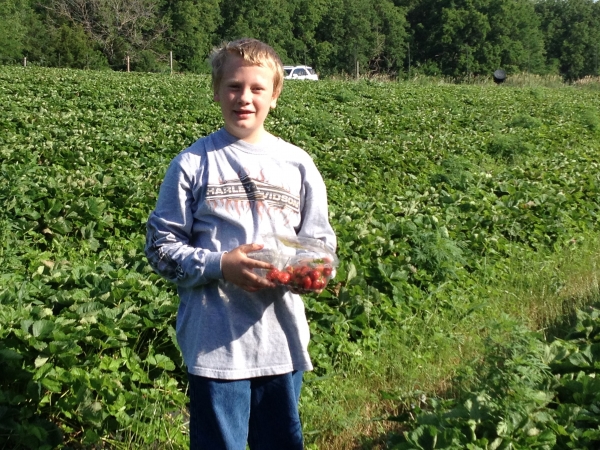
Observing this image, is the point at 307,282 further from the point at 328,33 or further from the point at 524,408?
the point at 328,33

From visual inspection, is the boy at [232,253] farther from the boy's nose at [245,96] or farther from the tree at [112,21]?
the tree at [112,21]

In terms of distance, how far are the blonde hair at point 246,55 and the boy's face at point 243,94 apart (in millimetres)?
16

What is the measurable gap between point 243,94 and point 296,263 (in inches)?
22.9

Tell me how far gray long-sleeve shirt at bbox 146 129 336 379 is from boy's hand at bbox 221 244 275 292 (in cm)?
5

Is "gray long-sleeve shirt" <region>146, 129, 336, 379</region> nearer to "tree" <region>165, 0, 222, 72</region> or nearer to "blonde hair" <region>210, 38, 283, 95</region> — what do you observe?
"blonde hair" <region>210, 38, 283, 95</region>

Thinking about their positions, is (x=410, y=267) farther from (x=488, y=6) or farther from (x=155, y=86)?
(x=488, y=6)

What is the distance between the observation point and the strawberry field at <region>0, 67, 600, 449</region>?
3.22 m

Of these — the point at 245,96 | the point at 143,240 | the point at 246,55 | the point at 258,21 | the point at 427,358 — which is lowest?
the point at 427,358

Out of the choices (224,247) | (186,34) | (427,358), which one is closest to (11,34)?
(186,34)

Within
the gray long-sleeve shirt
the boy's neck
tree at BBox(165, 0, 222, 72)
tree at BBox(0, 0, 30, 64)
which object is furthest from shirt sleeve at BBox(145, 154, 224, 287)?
tree at BBox(165, 0, 222, 72)

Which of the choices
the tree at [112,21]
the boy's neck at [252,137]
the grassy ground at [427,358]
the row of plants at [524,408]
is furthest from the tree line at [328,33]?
the boy's neck at [252,137]

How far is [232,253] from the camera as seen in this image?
211cm

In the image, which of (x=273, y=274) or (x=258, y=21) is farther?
(x=258, y=21)

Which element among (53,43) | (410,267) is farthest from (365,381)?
(53,43)
